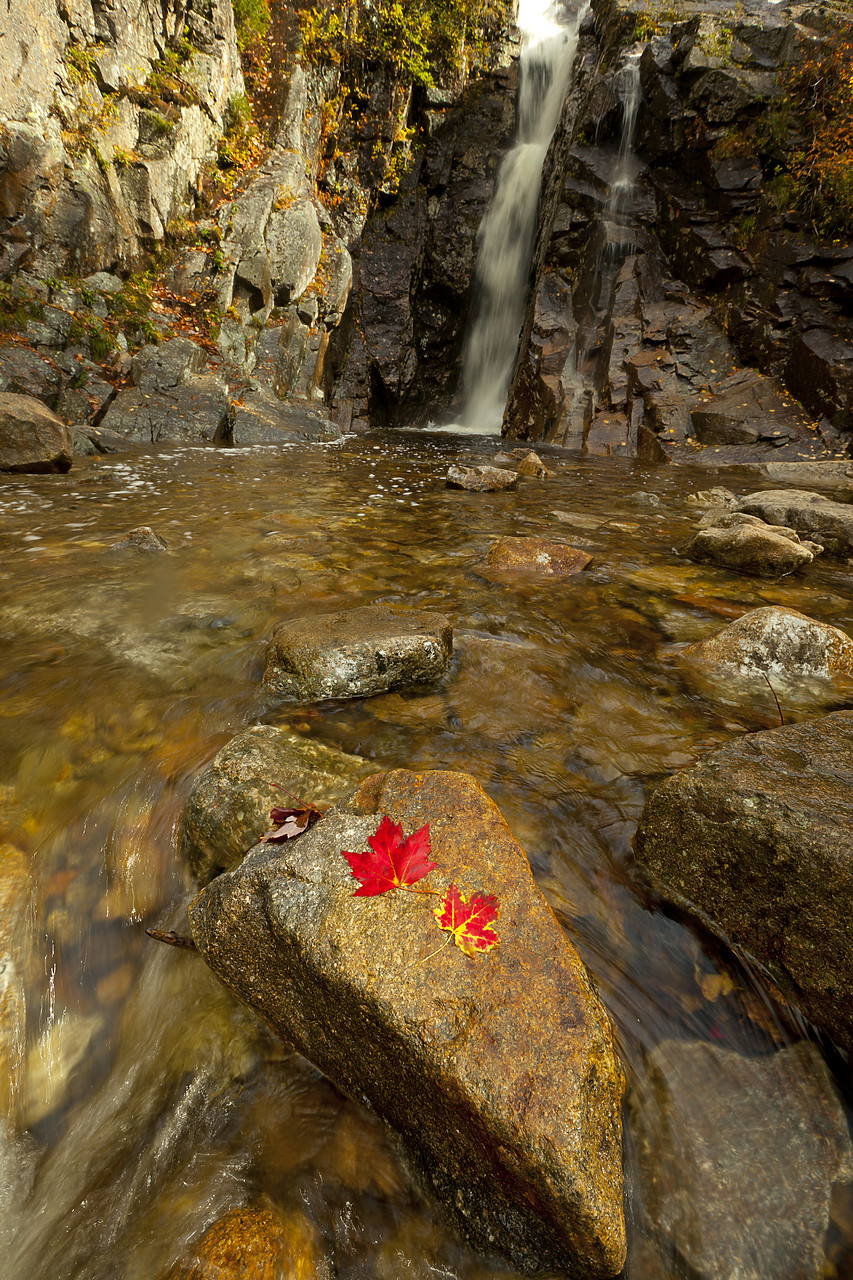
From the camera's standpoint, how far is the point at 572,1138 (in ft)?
3.55

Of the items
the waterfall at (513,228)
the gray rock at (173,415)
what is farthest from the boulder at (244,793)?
the waterfall at (513,228)

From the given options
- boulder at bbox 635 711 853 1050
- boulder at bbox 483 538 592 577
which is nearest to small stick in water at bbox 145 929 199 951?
boulder at bbox 635 711 853 1050

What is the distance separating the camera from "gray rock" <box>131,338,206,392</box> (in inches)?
470

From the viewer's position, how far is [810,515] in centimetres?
584

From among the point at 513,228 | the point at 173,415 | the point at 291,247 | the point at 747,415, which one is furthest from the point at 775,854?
the point at 513,228

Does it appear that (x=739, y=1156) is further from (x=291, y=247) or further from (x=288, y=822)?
(x=291, y=247)

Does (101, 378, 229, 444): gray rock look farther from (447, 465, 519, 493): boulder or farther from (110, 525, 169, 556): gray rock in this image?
(110, 525, 169, 556): gray rock

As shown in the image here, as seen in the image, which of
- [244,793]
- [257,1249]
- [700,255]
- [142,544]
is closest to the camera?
[257,1249]

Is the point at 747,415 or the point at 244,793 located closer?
the point at 244,793

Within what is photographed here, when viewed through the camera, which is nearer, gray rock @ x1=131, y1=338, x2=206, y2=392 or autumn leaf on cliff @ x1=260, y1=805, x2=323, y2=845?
autumn leaf on cliff @ x1=260, y1=805, x2=323, y2=845

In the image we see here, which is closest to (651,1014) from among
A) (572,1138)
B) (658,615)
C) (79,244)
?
(572,1138)

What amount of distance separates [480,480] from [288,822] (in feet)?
24.4

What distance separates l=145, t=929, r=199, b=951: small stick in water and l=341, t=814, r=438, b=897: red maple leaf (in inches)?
26.1

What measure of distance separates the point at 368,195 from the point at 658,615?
2297 cm
